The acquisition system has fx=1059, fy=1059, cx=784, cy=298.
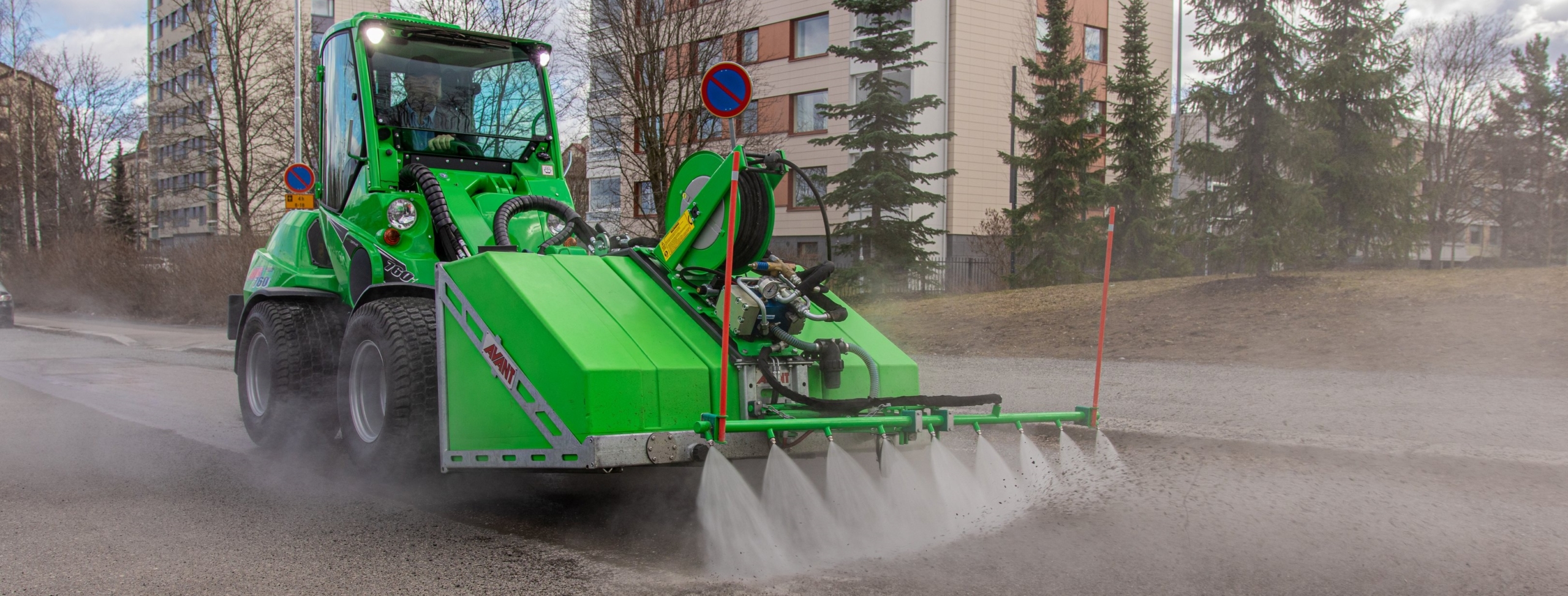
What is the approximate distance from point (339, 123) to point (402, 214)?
1.20 meters

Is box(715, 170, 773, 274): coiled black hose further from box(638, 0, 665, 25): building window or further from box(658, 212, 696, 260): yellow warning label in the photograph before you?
box(638, 0, 665, 25): building window

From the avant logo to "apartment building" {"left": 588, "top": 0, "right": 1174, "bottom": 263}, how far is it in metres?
27.3

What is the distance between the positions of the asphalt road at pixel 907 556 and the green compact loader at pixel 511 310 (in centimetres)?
41

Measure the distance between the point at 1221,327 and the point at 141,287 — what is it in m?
28.1

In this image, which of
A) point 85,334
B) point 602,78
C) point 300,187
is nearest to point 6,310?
point 85,334

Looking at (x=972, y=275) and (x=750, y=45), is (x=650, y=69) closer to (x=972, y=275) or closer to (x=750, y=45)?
(x=972, y=275)

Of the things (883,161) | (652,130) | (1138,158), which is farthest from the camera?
(1138,158)

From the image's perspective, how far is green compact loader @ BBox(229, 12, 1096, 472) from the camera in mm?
4312

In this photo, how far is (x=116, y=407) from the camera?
8.91 metres

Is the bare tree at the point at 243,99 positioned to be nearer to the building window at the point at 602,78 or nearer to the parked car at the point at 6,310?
the parked car at the point at 6,310

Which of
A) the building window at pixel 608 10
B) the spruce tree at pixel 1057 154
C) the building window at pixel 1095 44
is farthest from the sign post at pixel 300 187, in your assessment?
the building window at pixel 1095 44

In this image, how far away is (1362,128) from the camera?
20328 millimetres

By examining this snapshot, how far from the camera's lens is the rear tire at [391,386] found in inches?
197

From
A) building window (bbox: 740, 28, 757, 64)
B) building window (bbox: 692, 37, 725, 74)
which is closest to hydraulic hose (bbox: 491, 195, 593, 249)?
building window (bbox: 692, 37, 725, 74)
